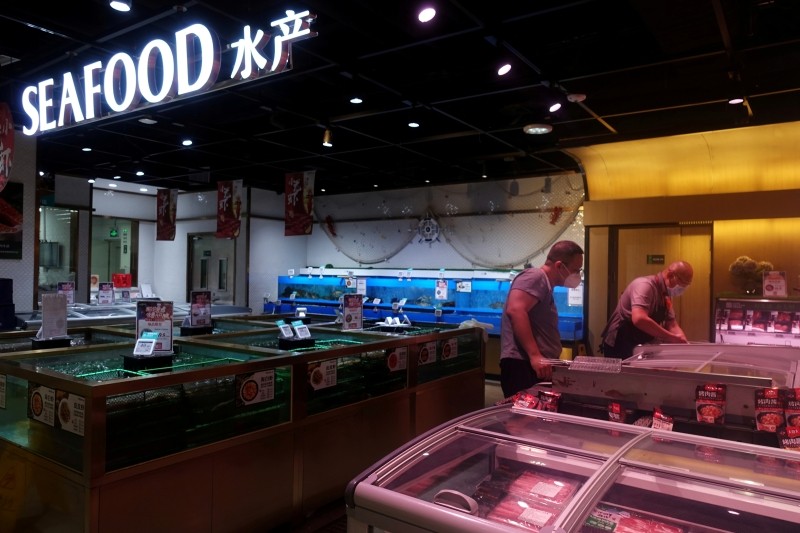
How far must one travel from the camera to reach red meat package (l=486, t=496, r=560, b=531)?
1.53 meters

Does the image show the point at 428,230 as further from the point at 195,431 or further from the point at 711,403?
the point at 711,403

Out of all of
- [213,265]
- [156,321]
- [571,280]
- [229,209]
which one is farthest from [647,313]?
[213,265]

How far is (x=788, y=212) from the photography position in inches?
246

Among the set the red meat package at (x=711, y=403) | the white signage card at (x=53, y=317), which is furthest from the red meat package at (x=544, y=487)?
the white signage card at (x=53, y=317)

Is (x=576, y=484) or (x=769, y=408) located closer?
(x=576, y=484)

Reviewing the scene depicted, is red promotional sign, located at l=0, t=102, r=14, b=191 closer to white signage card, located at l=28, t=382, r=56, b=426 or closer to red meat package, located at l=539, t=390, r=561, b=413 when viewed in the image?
white signage card, located at l=28, t=382, r=56, b=426

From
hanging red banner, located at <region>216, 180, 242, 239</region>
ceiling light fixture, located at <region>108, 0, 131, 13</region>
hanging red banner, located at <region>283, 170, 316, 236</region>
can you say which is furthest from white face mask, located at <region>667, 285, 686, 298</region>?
hanging red banner, located at <region>216, 180, 242, 239</region>

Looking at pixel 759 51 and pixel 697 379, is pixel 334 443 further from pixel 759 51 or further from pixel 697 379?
pixel 759 51

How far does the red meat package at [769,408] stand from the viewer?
1.90 metres

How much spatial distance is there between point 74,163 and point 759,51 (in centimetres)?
1013

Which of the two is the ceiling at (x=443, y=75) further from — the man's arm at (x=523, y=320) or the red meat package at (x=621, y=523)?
the red meat package at (x=621, y=523)

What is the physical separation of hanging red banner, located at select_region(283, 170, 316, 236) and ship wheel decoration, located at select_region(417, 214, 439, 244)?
8.96 ft

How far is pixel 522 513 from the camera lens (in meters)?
1.61

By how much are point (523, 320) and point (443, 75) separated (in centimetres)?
312
